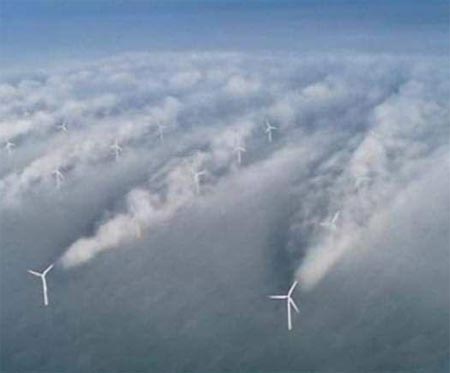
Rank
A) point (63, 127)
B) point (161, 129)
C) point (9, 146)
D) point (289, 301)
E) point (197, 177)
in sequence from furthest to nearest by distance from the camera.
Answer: point (63, 127), point (161, 129), point (9, 146), point (197, 177), point (289, 301)

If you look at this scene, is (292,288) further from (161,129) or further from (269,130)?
(161,129)

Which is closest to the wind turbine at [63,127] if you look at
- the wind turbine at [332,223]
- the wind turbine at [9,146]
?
the wind turbine at [9,146]

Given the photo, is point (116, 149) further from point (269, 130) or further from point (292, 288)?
point (292, 288)

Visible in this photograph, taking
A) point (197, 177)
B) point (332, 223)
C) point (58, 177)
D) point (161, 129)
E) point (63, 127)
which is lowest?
point (332, 223)

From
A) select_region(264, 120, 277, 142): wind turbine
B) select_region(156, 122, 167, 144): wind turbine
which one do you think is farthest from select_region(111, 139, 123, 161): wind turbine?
select_region(264, 120, 277, 142): wind turbine

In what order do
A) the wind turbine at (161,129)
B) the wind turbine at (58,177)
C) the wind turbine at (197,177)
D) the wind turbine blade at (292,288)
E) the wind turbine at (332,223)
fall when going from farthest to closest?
1. the wind turbine at (161,129)
2. the wind turbine at (58,177)
3. the wind turbine at (197,177)
4. the wind turbine at (332,223)
5. the wind turbine blade at (292,288)

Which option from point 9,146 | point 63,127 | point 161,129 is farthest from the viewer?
point 63,127

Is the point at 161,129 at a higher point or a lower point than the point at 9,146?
higher

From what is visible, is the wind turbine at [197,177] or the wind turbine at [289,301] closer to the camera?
the wind turbine at [289,301]

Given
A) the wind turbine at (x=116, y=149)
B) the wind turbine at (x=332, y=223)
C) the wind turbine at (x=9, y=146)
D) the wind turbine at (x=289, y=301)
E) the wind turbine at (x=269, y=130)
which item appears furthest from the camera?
the wind turbine at (x=269, y=130)

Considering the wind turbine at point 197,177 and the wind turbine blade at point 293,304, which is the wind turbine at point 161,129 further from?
the wind turbine blade at point 293,304

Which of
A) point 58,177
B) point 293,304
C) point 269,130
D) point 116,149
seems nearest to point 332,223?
point 293,304

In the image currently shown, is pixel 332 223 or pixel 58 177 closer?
pixel 332 223
